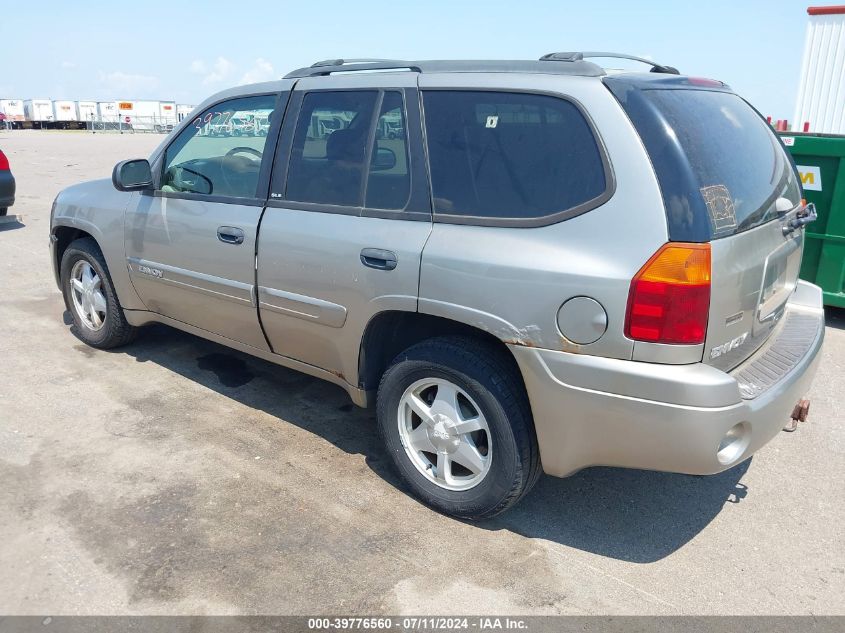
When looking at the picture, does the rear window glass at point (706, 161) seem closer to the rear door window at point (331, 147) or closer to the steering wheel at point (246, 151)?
the rear door window at point (331, 147)

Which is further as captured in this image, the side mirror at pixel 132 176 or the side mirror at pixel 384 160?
the side mirror at pixel 132 176

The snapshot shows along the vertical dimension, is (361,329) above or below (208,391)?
above

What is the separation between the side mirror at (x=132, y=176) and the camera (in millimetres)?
4270

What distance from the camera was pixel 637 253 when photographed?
8.34 ft

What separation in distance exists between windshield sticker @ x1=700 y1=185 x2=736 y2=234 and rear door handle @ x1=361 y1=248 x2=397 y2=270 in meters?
1.31

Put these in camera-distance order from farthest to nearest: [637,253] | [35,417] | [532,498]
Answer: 1. [35,417]
2. [532,498]
3. [637,253]

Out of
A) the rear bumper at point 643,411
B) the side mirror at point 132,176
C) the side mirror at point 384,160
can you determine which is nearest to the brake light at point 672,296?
the rear bumper at point 643,411

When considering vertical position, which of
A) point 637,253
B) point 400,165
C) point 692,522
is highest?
point 400,165

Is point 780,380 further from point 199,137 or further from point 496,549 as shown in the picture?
point 199,137

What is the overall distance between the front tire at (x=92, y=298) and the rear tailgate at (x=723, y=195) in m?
3.78

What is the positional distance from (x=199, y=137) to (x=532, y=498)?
9.36 feet

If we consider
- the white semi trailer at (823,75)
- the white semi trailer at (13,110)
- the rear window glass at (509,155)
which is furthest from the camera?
the white semi trailer at (13,110)

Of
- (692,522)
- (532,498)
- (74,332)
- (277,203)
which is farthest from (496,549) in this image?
(74,332)

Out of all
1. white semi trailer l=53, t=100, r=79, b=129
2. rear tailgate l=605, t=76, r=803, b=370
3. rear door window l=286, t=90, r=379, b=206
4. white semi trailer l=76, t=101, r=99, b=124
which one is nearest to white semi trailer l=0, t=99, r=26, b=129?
white semi trailer l=53, t=100, r=79, b=129
